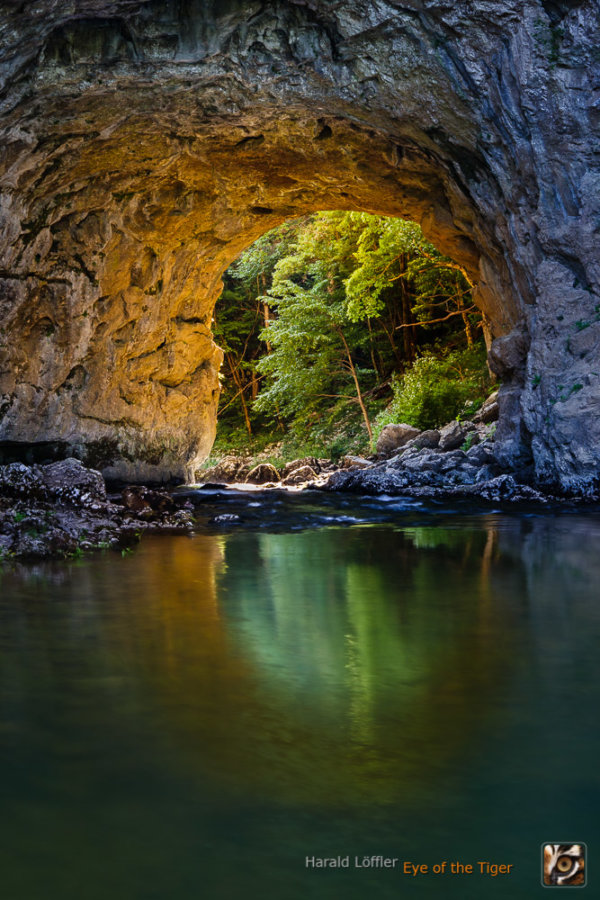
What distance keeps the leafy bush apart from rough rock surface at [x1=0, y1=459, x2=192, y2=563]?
9285mm

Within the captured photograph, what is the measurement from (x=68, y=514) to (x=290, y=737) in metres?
6.74

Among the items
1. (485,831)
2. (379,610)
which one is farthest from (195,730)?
(379,610)

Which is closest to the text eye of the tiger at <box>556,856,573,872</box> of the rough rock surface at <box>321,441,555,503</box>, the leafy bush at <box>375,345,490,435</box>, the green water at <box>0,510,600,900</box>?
the green water at <box>0,510,600,900</box>

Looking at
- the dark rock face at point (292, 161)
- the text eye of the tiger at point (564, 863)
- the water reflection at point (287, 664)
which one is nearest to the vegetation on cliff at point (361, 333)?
the dark rock face at point (292, 161)

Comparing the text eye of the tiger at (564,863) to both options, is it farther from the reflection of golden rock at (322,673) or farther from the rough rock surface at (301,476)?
the rough rock surface at (301,476)

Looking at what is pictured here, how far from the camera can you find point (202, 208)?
14773mm

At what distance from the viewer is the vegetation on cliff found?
20062 millimetres

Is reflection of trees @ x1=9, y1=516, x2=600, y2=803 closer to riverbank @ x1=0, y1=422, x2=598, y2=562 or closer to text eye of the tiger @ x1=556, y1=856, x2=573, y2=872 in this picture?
text eye of the tiger @ x1=556, y1=856, x2=573, y2=872

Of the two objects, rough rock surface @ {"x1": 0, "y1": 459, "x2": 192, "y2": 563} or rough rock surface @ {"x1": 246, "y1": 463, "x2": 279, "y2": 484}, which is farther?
rough rock surface @ {"x1": 246, "y1": 463, "x2": 279, "y2": 484}

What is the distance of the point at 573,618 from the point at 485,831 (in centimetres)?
259

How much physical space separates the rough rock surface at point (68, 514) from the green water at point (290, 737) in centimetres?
182

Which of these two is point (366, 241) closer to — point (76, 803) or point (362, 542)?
point (362, 542)

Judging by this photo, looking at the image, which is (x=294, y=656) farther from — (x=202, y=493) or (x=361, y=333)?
(x=361, y=333)

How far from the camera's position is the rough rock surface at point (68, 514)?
294 inches
